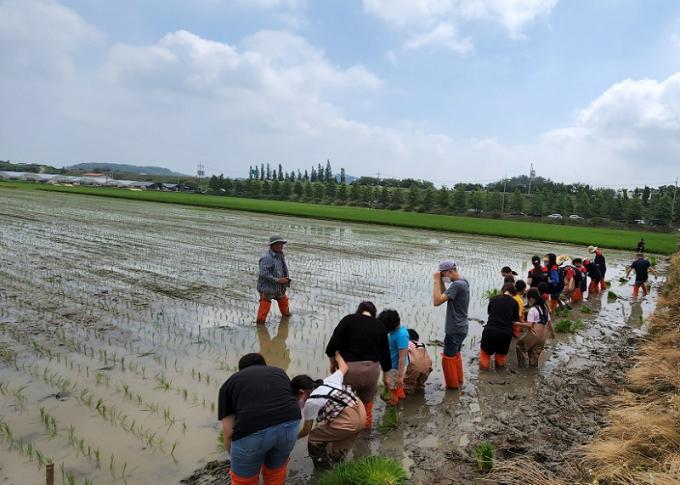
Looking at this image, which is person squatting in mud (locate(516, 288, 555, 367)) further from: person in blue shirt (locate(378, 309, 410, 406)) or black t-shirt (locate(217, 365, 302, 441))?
black t-shirt (locate(217, 365, 302, 441))

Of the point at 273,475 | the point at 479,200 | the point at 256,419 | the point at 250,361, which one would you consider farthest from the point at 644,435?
the point at 479,200

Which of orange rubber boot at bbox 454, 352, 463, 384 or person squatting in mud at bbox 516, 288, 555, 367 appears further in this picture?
person squatting in mud at bbox 516, 288, 555, 367

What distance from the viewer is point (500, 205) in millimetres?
75375

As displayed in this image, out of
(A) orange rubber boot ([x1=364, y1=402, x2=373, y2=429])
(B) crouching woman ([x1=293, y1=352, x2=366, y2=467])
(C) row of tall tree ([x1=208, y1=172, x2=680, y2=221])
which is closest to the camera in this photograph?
(B) crouching woman ([x1=293, y1=352, x2=366, y2=467])

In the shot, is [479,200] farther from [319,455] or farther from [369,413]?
[319,455]

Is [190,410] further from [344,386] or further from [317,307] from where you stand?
[317,307]

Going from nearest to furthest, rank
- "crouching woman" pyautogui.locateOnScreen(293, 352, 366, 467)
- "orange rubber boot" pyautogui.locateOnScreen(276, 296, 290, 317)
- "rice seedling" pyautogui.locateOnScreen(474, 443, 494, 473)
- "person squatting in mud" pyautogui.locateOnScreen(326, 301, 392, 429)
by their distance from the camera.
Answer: "crouching woman" pyautogui.locateOnScreen(293, 352, 366, 467), "rice seedling" pyautogui.locateOnScreen(474, 443, 494, 473), "person squatting in mud" pyautogui.locateOnScreen(326, 301, 392, 429), "orange rubber boot" pyautogui.locateOnScreen(276, 296, 290, 317)

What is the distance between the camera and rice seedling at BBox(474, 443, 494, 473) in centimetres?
390

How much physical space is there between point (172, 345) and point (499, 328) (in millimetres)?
5154

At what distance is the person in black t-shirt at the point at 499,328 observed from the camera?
6320 mm

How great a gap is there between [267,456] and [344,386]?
977mm

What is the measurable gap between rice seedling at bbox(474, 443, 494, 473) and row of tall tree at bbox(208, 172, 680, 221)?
7102 cm

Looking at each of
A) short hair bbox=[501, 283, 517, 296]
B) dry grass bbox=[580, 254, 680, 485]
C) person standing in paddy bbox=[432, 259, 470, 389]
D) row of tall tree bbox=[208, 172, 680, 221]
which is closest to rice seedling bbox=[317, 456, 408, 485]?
dry grass bbox=[580, 254, 680, 485]

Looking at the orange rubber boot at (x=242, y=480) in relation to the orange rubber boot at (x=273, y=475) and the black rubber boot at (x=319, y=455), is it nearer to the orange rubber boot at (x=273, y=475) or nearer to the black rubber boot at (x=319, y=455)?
the orange rubber boot at (x=273, y=475)
